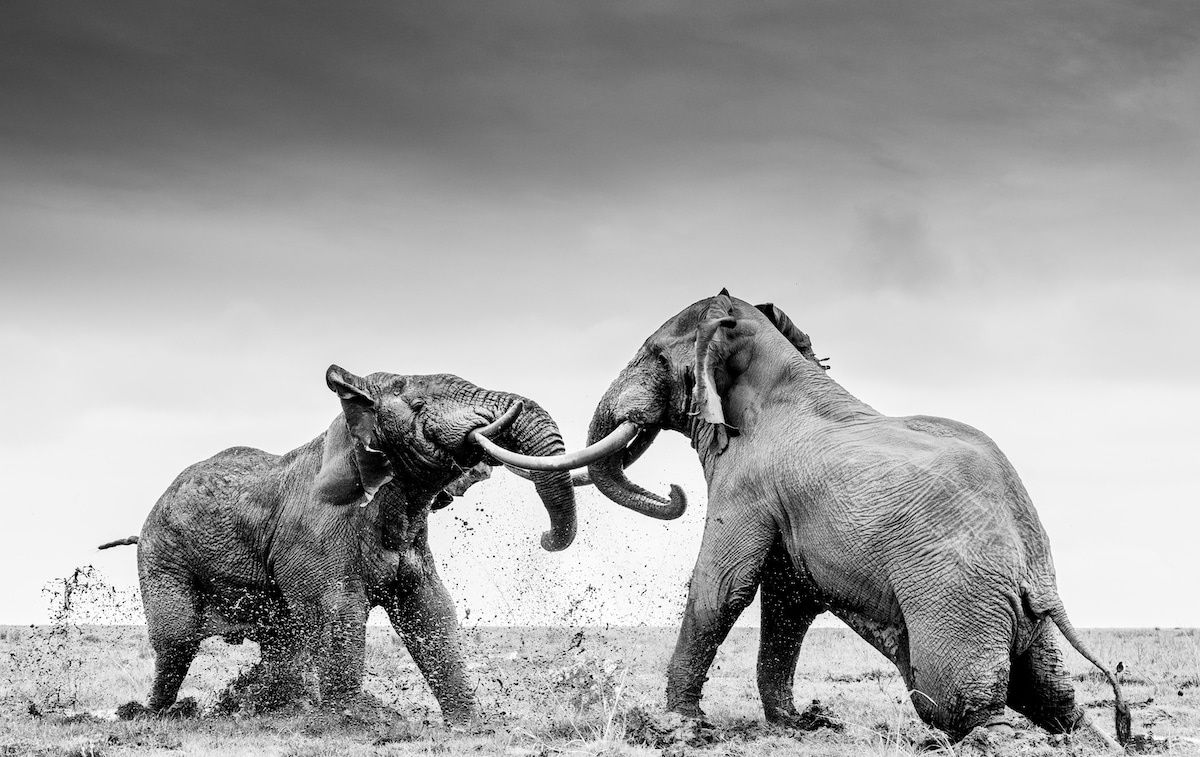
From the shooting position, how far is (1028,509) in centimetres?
1105

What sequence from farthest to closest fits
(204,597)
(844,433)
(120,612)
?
(120,612) → (204,597) → (844,433)

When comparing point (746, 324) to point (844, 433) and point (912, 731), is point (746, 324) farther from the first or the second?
point (912, 731)

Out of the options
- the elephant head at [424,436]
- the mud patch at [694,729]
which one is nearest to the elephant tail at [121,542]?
the elephant head at [424,436]

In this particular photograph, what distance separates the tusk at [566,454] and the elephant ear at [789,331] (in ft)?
5.57

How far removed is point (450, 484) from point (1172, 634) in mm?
26301

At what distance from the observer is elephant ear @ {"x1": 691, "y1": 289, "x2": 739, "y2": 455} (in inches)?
490

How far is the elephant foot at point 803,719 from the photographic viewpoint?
1276cm

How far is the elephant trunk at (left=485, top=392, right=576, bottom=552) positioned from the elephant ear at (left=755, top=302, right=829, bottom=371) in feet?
7.82

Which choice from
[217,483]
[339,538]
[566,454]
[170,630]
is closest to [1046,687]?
[566,454]

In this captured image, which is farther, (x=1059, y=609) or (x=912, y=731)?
(x=912, y=731)

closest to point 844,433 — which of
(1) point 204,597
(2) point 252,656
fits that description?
(1) point 204,597

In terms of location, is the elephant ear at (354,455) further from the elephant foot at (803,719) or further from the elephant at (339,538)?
the elephant foot at (803,719)

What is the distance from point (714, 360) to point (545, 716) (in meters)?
3.60

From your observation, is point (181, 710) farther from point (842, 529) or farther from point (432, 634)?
point (842, 529)
